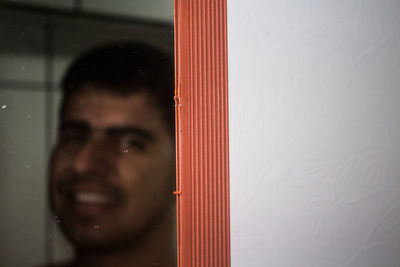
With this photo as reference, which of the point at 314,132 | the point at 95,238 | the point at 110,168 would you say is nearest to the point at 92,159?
the point at 110,168

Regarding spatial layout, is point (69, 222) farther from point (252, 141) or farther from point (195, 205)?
point (252, 141)

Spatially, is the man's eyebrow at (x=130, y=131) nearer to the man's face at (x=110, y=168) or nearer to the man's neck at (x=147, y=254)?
the man's face at (x=110, y=168)

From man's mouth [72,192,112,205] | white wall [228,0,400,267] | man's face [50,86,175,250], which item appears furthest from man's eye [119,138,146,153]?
white wall [228,0,400,267]

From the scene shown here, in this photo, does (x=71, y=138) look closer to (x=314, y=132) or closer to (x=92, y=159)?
(x=92, y=159)

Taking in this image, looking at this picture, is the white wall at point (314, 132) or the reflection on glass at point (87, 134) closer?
the reflection on glass at point (87, 134)

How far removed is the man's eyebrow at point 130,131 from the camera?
76 cm

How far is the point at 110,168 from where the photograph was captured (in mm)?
758

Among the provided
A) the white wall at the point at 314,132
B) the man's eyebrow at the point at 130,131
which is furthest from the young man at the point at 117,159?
the white wall at the point at 314,132

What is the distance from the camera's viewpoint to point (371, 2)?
3.48ft

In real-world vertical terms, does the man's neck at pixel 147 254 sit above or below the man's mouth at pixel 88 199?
below

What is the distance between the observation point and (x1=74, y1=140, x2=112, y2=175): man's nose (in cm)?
74

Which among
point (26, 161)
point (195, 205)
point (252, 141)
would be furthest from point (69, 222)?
point (252, 141)

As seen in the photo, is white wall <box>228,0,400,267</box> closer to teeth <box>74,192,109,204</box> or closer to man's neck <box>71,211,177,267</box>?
man's neck <box>71,211,177,267</box>

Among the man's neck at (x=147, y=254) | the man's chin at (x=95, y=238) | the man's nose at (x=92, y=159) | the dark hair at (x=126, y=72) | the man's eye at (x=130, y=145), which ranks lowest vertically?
the man's neck at (x=147, y=254)
